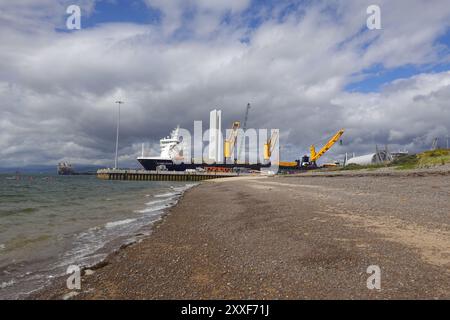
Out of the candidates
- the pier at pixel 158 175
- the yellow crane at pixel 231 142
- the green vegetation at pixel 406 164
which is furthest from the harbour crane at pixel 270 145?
the green vegetation at pixel 406 164

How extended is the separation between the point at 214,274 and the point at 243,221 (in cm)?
564

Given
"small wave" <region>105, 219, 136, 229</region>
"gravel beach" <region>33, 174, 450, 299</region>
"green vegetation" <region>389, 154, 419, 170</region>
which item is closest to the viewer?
"gravel beach" <region>33, 174, 450, 299</region>

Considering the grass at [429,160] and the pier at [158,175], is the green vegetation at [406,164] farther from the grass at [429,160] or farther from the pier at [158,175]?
the pier at [158,175]

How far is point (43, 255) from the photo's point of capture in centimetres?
852

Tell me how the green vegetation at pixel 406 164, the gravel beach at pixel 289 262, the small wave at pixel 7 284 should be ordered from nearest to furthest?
the gravel beach at pixel 289 262
the small wave at pixel 7 284
the green vegetation at pixel 406 164

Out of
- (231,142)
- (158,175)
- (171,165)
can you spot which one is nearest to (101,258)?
(158,175)

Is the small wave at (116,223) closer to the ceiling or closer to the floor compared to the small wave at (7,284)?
closer to the floor

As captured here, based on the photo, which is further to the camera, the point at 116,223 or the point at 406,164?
the point at 406,164

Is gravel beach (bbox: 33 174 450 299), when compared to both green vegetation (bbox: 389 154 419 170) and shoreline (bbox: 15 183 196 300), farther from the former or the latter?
green vegetation (bbox: 389 154 419 170)

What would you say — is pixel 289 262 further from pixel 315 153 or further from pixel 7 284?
pixel 315 153

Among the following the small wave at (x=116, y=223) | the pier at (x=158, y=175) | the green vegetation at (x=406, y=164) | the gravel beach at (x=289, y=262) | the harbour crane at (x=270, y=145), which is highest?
the harbour crane at (x=270, y=145)

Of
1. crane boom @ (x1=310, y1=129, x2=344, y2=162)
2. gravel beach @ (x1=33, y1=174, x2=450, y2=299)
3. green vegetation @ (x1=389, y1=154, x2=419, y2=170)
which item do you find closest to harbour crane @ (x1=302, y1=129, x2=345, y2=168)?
crane boom @ (x1=310, y1=129, x2=344, y2=162)
